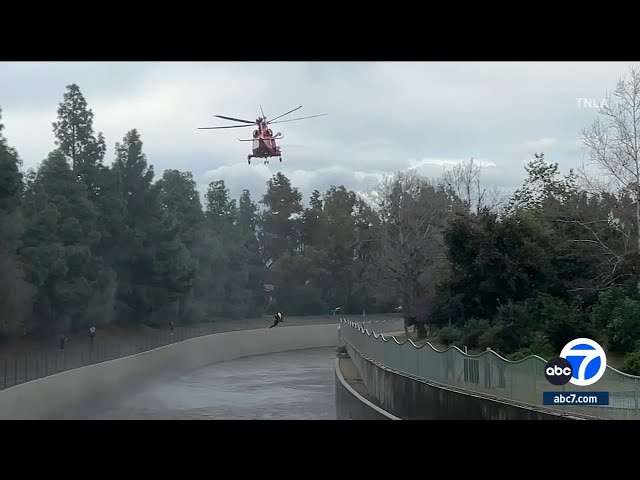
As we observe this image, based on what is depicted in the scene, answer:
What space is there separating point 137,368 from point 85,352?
7.35ft

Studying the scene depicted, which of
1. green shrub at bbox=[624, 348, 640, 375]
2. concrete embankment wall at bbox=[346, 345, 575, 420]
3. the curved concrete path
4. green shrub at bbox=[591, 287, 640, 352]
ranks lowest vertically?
the curved concrete path

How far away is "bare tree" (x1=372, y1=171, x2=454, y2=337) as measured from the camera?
34375mm

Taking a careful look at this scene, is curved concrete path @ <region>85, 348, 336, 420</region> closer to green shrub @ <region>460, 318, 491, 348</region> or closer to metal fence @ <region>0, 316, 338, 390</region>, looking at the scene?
metal fence @ <region>0, 316, 338, 390</region>

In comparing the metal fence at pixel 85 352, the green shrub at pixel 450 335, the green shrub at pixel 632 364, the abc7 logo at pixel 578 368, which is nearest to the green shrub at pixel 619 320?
the green shrub at pixel 632 364

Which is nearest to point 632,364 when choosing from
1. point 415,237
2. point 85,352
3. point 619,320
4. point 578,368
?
point 619,320

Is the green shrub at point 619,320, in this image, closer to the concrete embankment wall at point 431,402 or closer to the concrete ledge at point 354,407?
the concrete embankment wall at point 431,402

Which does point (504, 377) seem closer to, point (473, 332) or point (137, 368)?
point (473, 332)

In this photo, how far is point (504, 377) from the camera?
12.9 meters

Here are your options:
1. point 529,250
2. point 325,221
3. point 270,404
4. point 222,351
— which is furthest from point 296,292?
point 529,250

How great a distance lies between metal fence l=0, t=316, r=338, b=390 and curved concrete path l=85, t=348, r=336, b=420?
2.10 metres

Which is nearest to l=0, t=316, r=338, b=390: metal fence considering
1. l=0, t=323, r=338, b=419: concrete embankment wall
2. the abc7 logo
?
l=0, t=323, r=338, b=419: concrete embankment wall

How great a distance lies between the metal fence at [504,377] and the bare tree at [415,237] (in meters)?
14.9

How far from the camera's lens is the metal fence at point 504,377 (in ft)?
34.4
